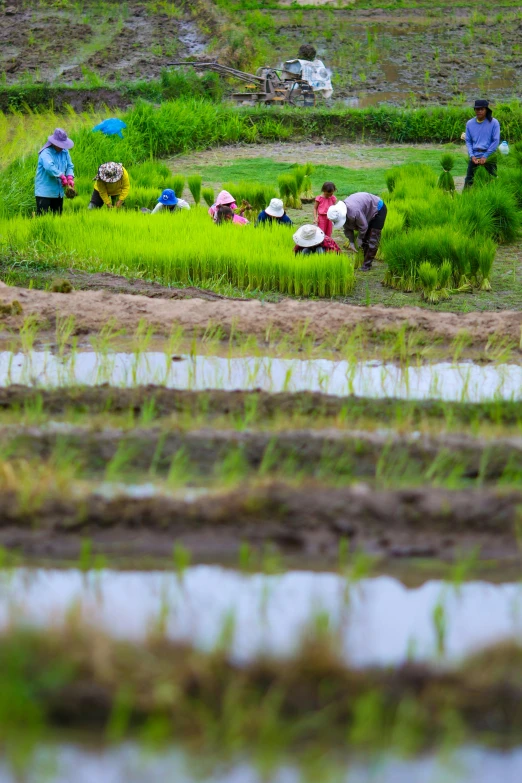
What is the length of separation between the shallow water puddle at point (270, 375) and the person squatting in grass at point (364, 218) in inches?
89.4

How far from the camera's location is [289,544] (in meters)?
2.83

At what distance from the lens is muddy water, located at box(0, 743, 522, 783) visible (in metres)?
1.93

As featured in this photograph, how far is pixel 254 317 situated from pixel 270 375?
893 mm

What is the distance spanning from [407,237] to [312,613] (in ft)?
15.5

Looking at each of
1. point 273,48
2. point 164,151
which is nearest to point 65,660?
point 164,151

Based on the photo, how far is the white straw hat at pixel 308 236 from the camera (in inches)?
267

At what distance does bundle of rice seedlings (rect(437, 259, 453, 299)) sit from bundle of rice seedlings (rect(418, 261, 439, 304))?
0.13ft

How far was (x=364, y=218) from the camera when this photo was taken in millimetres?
7094

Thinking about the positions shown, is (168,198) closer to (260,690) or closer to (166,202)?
(166,202)

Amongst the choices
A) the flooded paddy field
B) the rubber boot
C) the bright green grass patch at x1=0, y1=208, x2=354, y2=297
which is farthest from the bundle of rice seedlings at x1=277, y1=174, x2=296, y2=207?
the flooded paddy field

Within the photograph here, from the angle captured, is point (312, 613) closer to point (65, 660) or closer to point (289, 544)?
point (289, 544)

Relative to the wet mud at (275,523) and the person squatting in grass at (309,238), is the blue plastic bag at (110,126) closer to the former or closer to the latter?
the person squatting in grass at (309,238)

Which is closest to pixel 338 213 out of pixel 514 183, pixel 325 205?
pixel 325 205

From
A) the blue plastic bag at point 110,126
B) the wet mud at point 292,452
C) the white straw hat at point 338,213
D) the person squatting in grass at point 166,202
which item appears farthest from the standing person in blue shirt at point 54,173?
the wet mud at point 292,452
